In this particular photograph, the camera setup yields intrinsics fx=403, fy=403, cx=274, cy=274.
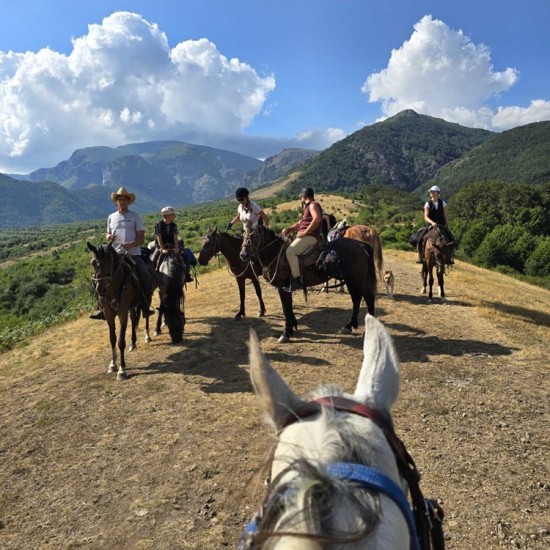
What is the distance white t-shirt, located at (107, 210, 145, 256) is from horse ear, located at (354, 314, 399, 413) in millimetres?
6329

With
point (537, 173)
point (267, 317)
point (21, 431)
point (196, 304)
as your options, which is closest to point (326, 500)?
point (21, 431)

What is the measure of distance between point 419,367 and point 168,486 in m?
4.24

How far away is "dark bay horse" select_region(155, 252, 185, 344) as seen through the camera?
7.94 meters

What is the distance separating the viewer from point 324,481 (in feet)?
3.01

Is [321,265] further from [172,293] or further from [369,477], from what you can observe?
[369,477]

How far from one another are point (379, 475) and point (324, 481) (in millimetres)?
183

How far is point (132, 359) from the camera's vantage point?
25.2 feet

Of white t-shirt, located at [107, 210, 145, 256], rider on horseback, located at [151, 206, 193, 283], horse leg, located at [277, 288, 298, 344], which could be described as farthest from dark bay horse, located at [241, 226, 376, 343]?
white t-shirt, located at [107, 210, 145, 256]

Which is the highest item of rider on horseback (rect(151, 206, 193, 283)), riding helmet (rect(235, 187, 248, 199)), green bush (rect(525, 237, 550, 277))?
riding helmet (rect(235, 187, 248, 199))

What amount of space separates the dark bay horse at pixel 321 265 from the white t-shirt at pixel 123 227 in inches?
81.1

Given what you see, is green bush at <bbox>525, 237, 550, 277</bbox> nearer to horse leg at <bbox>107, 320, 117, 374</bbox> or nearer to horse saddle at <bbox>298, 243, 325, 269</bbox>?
horse saddle at <bbox>298, 243, 325, 269</bbox>

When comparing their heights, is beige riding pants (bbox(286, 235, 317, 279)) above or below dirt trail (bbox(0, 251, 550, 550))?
above

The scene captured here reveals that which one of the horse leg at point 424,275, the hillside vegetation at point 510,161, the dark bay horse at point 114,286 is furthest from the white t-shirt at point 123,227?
the hillside vegetation at point 510,161

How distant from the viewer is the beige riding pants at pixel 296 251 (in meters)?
7.98
